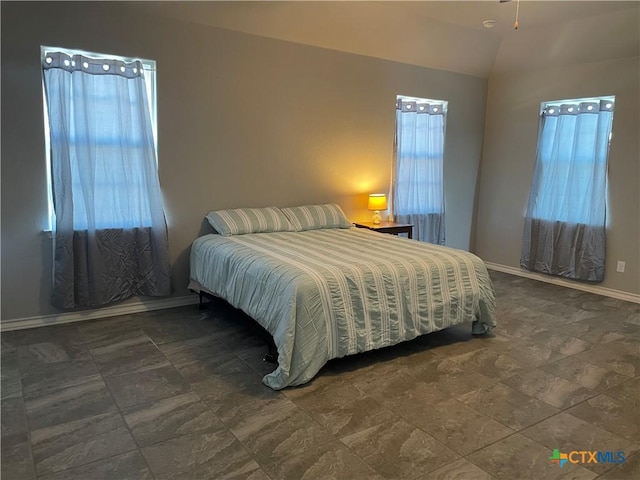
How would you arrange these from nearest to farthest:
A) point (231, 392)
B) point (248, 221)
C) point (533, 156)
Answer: point (231, 392) → point (248, 221) → point (533, 156)

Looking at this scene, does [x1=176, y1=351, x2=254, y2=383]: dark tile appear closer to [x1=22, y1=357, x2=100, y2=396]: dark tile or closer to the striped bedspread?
the striped bedspread

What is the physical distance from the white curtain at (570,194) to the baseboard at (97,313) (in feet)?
12.9

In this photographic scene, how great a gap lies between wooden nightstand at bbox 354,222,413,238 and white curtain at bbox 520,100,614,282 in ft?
4.94

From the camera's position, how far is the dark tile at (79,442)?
2.01 metres

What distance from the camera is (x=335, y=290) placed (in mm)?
2822

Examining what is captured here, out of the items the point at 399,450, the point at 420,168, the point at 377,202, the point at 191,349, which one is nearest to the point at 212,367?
the point at 191,349

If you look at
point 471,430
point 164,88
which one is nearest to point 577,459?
point 471,430

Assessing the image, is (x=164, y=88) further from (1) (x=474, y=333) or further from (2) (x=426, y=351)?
(1) (x=474, y=333)

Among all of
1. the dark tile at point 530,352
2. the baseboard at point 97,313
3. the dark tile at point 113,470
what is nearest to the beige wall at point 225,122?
the baseboard at point 97,313

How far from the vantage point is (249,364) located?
119 inches

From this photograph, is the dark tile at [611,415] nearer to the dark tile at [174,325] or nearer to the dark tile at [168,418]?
the dark tile at [168,418]

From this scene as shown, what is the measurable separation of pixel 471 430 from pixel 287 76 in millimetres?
3528

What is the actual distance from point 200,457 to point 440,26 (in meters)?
4.52

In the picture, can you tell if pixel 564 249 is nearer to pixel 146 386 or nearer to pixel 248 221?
pixel 248 221
